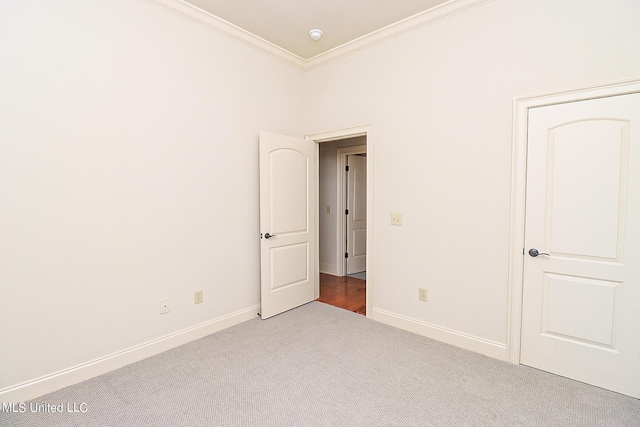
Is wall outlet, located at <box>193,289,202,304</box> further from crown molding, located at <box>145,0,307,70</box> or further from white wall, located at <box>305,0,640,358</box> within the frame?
crown molding, located at <box>145,0,307,70</box>

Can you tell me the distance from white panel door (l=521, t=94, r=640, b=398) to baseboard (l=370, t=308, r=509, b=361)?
192 mm

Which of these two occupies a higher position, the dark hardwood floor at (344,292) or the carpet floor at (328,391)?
the dark hardwood floor at (344,292)

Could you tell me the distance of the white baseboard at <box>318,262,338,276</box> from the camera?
5.20 metres

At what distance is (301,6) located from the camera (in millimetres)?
2668

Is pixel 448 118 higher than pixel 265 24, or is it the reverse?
pixel 265 24

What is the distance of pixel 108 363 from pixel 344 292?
2.74m

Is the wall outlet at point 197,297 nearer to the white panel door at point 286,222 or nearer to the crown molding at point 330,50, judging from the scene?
the white panel door at point 286,222

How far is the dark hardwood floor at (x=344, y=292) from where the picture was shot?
12.2 feet

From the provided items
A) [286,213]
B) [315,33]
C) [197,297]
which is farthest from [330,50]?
[197,297]

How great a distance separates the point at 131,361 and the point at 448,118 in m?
3.30

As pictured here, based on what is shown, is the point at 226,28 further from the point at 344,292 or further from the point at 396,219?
the point at 344,292

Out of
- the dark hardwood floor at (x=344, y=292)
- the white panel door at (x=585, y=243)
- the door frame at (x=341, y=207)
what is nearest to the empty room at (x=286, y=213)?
the white panel door at (x=585, y=243)

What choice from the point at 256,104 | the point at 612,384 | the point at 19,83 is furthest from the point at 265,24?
the point at 612,384

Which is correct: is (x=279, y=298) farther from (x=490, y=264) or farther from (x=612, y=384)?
(x=612, y=384)
